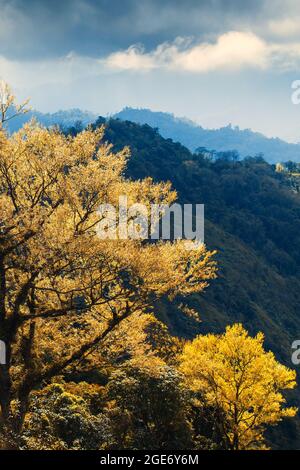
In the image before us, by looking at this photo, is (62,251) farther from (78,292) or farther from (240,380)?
(240,380)

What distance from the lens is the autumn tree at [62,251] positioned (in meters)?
19.0

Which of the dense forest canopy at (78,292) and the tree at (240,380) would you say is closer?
the dense forest canopy at (78,292)

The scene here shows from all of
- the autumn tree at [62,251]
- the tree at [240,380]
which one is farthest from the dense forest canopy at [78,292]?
the tree at [240,380]

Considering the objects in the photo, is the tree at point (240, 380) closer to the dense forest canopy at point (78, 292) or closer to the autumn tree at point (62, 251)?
the dense forest canopy at point (78, 292)

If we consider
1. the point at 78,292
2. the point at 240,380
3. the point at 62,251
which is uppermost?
the point at 62,251

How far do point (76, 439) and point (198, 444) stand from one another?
10.3 m

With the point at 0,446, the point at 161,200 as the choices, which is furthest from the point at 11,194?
the point at 0,446

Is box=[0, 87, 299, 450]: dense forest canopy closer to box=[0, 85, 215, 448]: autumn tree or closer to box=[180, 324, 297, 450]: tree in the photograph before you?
box=[0, 85, 215, 448]: autumn tree

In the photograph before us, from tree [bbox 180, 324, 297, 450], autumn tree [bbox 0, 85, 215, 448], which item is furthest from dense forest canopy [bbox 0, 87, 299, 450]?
tree [bbox 180, 324, 297, 450]

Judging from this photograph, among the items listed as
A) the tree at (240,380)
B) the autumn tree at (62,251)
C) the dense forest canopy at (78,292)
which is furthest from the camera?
the tree at (240,380)

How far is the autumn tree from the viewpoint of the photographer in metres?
19.0

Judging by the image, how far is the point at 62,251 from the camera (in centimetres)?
1877

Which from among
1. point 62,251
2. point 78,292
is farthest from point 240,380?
point 62,251

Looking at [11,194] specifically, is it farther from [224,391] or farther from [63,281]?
[224,391]
